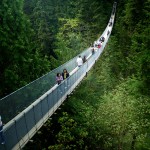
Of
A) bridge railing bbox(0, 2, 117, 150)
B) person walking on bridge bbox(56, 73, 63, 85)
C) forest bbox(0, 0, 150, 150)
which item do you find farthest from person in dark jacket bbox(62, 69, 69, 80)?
forest bbox(0, 0, 150, 150)

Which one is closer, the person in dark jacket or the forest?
the person in dark jacket

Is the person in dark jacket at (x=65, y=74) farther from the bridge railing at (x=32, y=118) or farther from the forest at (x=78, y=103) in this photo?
the forest at (x=78, y=103)

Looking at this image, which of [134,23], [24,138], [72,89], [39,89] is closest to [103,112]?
[72,89]

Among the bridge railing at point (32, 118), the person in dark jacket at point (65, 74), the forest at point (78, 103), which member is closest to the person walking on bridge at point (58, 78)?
the bridge railing at point (32, 118)

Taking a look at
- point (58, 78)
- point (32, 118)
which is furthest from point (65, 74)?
point (32, 118)

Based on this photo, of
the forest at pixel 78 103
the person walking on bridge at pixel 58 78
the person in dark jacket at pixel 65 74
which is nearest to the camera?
the person walking on bridge at pixel 58 78

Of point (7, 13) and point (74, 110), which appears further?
point (74, 110)

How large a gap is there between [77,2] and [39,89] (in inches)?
1768

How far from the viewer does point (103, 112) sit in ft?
76.7

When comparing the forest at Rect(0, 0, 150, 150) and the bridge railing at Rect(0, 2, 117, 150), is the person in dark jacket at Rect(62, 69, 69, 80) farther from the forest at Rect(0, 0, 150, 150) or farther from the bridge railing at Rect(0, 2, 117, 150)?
the forest at Rect(0, 0, 150, 150)

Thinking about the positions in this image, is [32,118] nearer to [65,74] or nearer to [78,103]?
[65,74]

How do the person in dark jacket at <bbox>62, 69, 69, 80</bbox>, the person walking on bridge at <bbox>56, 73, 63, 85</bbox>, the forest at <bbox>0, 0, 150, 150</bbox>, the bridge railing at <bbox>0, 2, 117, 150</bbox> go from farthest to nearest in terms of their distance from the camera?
the forest at <bbox>0, 0, 150, 150</bbox> < the person in dark jacket at <bbox>62, 69, 69, 80</bbox> < the person walking on bridge at <bbox>56, 73, 63, 85</bbox> < the bridge railing at <bbox>0, 2, 117, 150</bbox>

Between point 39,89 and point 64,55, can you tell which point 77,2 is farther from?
point 39,89

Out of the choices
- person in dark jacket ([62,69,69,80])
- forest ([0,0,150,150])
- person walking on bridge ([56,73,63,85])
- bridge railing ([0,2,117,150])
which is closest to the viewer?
bridge railing ([0,2,117,150])
